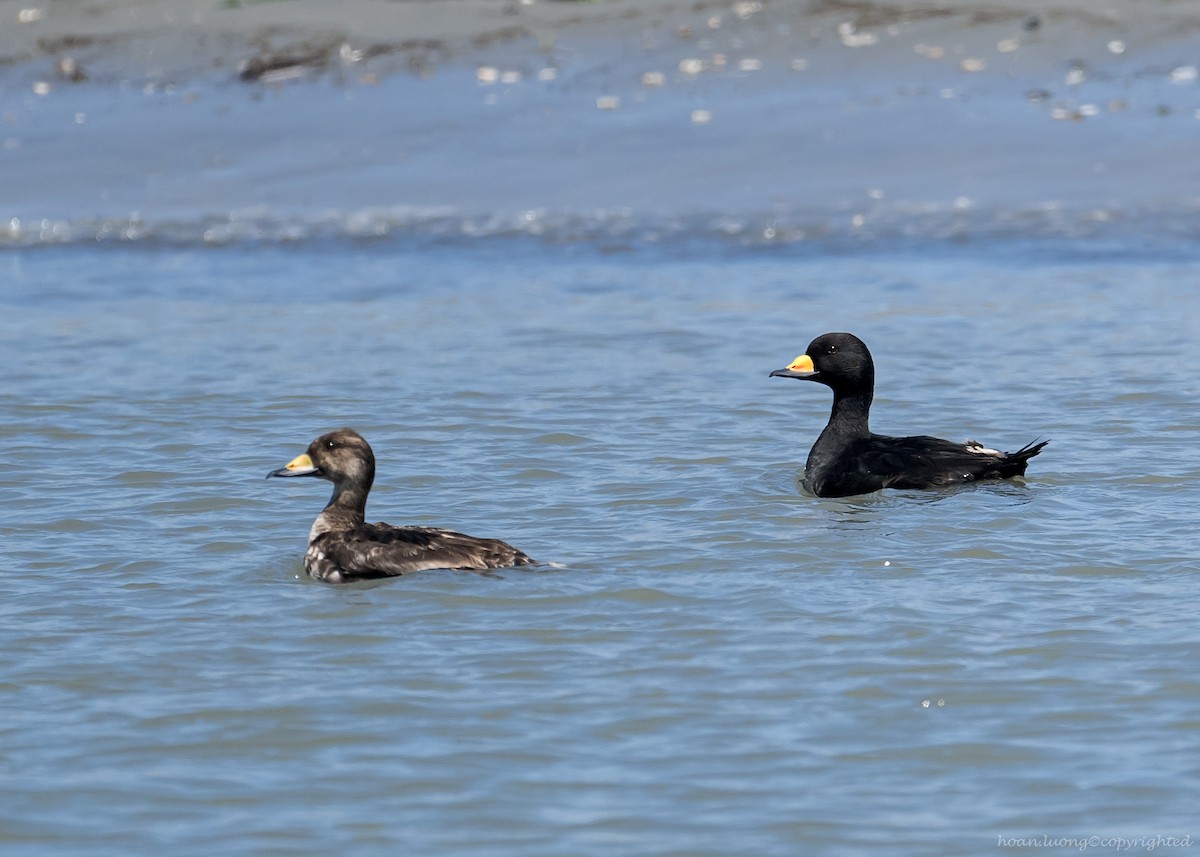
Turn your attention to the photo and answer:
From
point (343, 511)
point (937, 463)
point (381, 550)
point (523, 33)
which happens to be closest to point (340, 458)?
point (343, 511)

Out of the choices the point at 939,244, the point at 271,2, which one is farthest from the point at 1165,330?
the point at 271,2

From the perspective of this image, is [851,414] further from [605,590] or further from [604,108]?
[604,108]

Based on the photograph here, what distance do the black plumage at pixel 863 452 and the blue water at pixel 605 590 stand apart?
0.15m

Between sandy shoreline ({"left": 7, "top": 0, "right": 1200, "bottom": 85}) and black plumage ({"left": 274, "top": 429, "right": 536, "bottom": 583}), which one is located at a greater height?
sandy shoreline ({"left": 7, "top": 0, "right": 1200, "bottom": 85})

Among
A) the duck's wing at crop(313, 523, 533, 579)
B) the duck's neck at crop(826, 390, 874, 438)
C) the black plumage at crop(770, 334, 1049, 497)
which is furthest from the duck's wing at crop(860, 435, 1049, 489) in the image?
the duck's wing at crop(313, 523, 533, 579)

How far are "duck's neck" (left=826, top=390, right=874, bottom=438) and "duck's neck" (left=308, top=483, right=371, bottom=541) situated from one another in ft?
A: 9.96

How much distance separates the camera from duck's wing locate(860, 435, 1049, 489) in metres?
10.6

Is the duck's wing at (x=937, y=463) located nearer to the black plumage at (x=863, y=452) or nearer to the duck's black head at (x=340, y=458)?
the black plumage at (x=863, y=452)

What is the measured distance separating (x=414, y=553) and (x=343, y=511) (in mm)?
743

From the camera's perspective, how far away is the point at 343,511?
31.5 feet

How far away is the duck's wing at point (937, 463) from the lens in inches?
416

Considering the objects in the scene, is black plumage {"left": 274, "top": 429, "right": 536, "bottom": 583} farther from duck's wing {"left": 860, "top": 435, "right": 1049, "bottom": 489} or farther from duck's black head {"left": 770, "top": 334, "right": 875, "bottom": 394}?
duck's black head {"left": 770, "top": 334, "right": 875, "bottom": 394}

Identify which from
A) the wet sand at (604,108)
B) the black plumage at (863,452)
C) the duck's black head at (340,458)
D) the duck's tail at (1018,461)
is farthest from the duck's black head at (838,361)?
the wet sand at (604,108)

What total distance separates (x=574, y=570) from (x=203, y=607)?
1725mm
